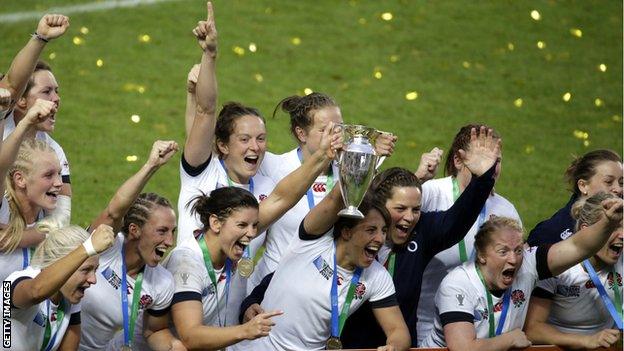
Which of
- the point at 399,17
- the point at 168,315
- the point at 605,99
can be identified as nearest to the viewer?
the point at 168,315

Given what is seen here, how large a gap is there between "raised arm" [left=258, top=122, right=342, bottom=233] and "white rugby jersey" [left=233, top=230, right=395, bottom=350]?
195mm

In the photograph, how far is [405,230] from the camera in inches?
271

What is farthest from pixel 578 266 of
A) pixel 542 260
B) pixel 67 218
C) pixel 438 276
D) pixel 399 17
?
pixel 399 17

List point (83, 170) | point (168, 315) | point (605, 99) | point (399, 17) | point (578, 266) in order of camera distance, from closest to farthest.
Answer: point (168, 315) < point (578, 266) < point (83, 170) < point (605, 99) < point (399, 17)

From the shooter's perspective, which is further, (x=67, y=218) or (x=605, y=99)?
(x=605, y=99)

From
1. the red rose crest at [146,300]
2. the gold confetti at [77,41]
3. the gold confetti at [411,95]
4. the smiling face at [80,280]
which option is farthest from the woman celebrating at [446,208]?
the gold confetti at [77,41]

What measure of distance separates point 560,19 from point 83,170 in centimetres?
542

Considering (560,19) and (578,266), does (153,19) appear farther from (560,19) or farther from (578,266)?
(578,266)

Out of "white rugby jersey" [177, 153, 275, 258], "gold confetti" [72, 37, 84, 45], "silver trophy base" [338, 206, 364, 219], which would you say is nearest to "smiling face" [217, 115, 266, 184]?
"white rugby jersey" [177, 153, 275, 258]

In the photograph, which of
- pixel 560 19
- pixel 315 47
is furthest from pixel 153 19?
pixel 560 19

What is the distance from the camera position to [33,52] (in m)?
7.05

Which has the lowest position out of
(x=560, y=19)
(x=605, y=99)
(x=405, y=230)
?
(x=405, y=230)

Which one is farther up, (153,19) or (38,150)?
(153,19)

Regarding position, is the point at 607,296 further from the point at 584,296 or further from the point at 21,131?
the point at 21,131
